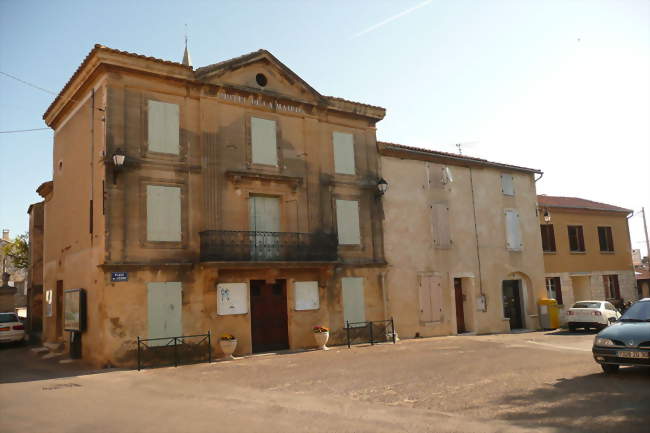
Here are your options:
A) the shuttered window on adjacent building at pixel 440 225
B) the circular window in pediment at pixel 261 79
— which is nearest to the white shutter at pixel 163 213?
the circular window in pediment at pixel 261 79

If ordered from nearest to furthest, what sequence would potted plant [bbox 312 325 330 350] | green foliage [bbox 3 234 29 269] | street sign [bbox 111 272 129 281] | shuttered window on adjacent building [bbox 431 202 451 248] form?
street sign [bbox 111 272 129 281] → potted plant [bbox 312 325 330 350] → shuttered window on adjacent building [bbox 431 202 451 248] → green foliage [bbox 3 234 29 269]

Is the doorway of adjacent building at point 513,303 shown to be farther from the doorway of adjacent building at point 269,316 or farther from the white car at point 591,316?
the doorway of adjacent building at point 269,316

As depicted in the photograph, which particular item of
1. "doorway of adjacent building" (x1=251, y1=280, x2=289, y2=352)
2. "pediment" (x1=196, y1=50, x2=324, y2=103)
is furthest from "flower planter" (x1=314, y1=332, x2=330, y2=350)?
"pediment" (x1=196, y1=50, x2=324, y2=103)

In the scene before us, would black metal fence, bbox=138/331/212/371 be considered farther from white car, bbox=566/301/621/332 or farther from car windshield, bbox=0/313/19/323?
white car, bbox=566/301/621/332

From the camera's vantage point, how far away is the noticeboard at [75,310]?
50.4 ft

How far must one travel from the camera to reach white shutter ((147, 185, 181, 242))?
15.3m

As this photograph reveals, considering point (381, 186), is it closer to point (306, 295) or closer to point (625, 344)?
point (306, 295)

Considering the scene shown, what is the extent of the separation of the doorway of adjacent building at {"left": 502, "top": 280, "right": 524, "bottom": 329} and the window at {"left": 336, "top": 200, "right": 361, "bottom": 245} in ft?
29.0

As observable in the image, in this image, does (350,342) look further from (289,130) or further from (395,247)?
(289,130)

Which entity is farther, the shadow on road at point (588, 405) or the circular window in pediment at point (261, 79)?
the circular window in pediment at point (261, 79)

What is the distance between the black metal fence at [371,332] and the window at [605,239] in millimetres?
16123

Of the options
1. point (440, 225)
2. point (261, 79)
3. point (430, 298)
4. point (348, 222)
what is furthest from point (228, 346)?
point (440, 225)

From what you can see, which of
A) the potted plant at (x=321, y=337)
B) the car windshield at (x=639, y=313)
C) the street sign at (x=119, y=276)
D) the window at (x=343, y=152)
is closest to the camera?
the car windshield at (x=639, y=313)

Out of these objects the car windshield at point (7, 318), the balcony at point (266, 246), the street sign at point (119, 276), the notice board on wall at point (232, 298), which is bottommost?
the car windshield at point (7, 318)
